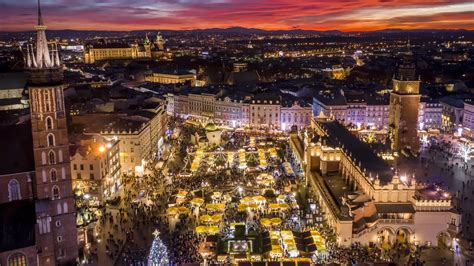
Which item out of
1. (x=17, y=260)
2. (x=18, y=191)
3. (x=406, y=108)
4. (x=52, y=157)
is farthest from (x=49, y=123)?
(x=406, y=108)

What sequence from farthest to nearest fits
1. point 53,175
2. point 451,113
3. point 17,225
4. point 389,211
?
point 451,113 < point 389,211 < point 53,175 < point 17,225

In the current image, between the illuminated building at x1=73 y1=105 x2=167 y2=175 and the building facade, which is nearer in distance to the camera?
the illuminated building at x1=73 y1=105 x2=167 y2=175

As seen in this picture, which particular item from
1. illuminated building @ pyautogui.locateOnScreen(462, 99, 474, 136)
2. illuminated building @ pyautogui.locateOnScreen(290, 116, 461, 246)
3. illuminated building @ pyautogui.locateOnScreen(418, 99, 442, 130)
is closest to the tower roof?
illuminated building @ pyautogui.locateOnScreen(290, 116, 461, 246)

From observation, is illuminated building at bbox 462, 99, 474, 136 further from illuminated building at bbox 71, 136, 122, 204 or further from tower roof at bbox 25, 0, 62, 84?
tower roof at bbox 25, 0, 62, 84

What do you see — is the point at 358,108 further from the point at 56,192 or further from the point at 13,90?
the point at 56,192

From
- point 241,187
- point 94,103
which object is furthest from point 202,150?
point 94,103

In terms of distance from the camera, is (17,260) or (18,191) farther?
(18,191)

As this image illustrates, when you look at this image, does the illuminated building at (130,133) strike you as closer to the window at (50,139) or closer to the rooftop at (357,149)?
the window at (50,139)
